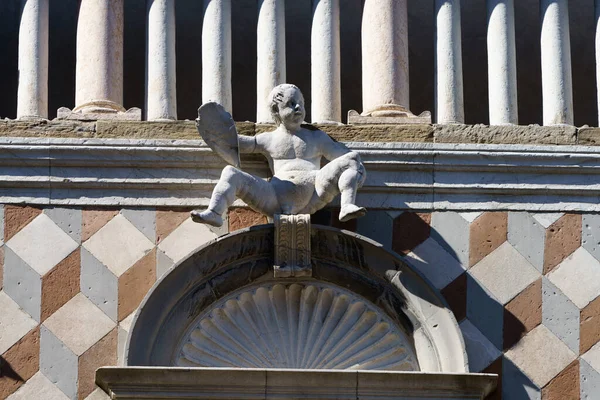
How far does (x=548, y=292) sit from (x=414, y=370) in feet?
3.03

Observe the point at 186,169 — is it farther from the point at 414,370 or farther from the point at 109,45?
the point at 414,370

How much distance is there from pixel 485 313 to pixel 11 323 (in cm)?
271

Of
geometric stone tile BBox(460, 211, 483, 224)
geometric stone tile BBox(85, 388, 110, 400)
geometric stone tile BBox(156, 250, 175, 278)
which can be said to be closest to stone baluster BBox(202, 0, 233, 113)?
geometric stone tile BBox(156, 250, 175, 278)

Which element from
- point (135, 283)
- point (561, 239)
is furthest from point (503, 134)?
point (135, 283)

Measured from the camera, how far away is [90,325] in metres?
12.2

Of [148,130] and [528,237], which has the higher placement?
[148,130]

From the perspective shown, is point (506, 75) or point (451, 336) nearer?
point (451, 336)

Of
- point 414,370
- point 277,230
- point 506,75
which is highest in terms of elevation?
point 506,75

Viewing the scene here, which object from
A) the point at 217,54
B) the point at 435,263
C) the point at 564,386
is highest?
the point at 217,54

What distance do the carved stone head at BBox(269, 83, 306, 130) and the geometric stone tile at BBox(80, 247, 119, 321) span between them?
4.38 ft

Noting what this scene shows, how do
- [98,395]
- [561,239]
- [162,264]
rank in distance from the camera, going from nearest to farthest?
1. [98,395]
2. [162,264]
3. [561,239]

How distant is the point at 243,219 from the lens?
12477 mm

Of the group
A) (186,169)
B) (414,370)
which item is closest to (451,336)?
(414,370)

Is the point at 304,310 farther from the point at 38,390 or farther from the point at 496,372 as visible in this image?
the point at 38,390
